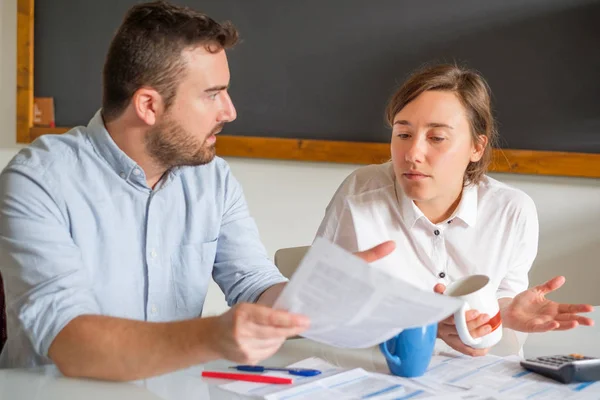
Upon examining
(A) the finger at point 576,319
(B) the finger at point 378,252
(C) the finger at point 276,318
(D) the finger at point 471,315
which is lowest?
(A) the finger at point 576,319

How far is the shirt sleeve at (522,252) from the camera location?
192 centimetres

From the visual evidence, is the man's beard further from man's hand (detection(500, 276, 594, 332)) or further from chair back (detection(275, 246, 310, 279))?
man's hand (detection(500, 276, 594, 332))

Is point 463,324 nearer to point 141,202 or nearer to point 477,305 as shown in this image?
point 477,305

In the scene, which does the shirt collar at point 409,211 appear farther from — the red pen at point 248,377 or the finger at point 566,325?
the red pen at point 248,377

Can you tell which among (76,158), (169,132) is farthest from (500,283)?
(76,158)

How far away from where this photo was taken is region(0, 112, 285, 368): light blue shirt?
1.35 meters

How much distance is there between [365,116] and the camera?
3094mm

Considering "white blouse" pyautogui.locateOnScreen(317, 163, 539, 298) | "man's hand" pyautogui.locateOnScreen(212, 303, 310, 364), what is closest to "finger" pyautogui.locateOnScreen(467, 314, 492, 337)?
"man's hand" pyautogui.locateOnScreen(212, 303, 310, 364)

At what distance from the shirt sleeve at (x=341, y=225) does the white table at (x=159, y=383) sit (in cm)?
53

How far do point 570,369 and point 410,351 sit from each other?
0.88 ft

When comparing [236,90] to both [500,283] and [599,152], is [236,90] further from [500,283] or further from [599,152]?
[500,283]

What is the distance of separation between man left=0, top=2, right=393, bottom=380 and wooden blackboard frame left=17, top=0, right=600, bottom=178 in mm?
1294

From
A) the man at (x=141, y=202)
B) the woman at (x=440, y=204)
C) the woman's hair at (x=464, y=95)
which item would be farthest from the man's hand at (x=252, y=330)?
the woman's hair at (x=464, y=95)

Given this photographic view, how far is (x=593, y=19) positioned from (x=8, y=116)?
2617 millimetres
